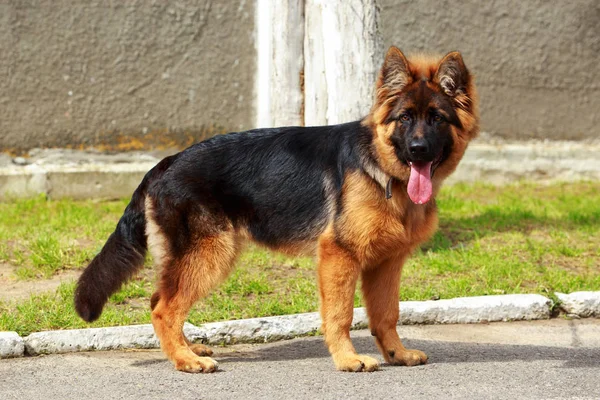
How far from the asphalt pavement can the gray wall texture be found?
4573 millimetres

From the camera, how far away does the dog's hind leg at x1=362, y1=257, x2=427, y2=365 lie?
533 cm

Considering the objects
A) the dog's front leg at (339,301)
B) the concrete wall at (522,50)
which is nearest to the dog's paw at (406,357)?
the dog's front leg at (339,301)

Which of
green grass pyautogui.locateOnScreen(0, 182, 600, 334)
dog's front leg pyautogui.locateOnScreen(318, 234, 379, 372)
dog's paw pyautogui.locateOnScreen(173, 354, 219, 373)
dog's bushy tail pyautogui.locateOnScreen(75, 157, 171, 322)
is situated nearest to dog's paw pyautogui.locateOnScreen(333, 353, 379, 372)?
dog's front leg pyautogui.locateOnScreen(318, 234, 379, 372)

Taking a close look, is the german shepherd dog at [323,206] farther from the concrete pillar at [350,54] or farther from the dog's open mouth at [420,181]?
the concrete pillar at [350,54]

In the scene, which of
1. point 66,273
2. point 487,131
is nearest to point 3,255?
point 66,273

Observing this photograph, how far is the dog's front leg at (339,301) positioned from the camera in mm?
5031

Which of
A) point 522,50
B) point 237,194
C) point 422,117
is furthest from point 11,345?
point 522,50

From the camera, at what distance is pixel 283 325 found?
5930mm

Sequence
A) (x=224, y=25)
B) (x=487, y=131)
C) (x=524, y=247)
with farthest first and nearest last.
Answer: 1. (x=487, y=131)
2. (x=224, y=25)
3. (x=524, y=247)

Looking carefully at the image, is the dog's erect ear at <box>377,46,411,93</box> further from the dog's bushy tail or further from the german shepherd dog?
the dog's bushy tail

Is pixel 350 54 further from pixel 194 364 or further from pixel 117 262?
pixel 194 364

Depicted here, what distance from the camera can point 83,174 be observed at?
9516 mm

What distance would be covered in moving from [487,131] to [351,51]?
3625 mm

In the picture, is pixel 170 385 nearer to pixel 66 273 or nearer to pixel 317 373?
pixel 317 373
